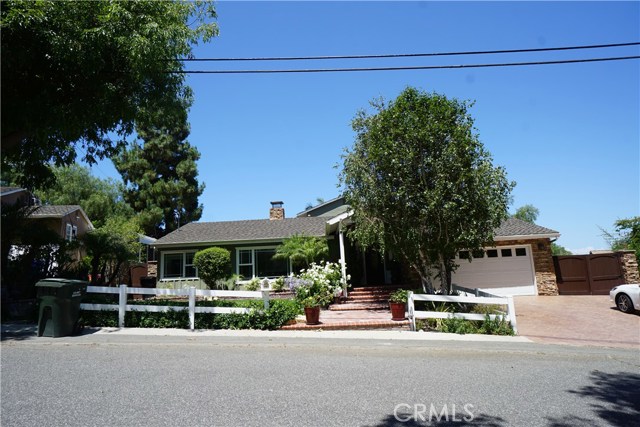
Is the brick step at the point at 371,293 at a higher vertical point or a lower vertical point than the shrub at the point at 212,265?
lower

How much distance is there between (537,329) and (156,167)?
3341 centimetres

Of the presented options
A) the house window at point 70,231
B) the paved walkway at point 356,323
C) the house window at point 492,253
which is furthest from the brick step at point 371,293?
the house window at point 70,231

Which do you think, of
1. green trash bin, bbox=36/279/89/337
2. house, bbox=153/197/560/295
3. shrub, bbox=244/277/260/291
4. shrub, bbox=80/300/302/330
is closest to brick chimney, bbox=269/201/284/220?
house, bbox=153/197/560/295

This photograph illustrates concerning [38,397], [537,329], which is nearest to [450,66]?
[537,329]

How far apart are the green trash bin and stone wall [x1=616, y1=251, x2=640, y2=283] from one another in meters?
19.1

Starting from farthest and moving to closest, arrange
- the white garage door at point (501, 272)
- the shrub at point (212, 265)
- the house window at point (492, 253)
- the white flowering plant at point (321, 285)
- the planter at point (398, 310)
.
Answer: the shrub at point (212, 265) < the house window at point (492, 253) < the white garage door at point (501, 272) < the white flowering plant at point (321, 285) < the planter at point (398, 310)

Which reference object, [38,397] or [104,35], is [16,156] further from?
[38,397]

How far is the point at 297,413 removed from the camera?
4656mm

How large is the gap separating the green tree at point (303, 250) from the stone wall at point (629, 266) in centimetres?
1199

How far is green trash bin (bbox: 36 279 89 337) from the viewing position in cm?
898

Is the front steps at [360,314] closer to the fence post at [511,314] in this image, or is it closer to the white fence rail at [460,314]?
the white fence rail at [460,314]

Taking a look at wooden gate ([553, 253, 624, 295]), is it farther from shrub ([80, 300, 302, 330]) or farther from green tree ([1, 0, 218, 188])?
green tree ([1, 0, 218, 188])

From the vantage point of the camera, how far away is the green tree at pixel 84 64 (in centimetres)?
859

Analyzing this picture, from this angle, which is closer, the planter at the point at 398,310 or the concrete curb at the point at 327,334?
the concrete curb at the point at 327,334
